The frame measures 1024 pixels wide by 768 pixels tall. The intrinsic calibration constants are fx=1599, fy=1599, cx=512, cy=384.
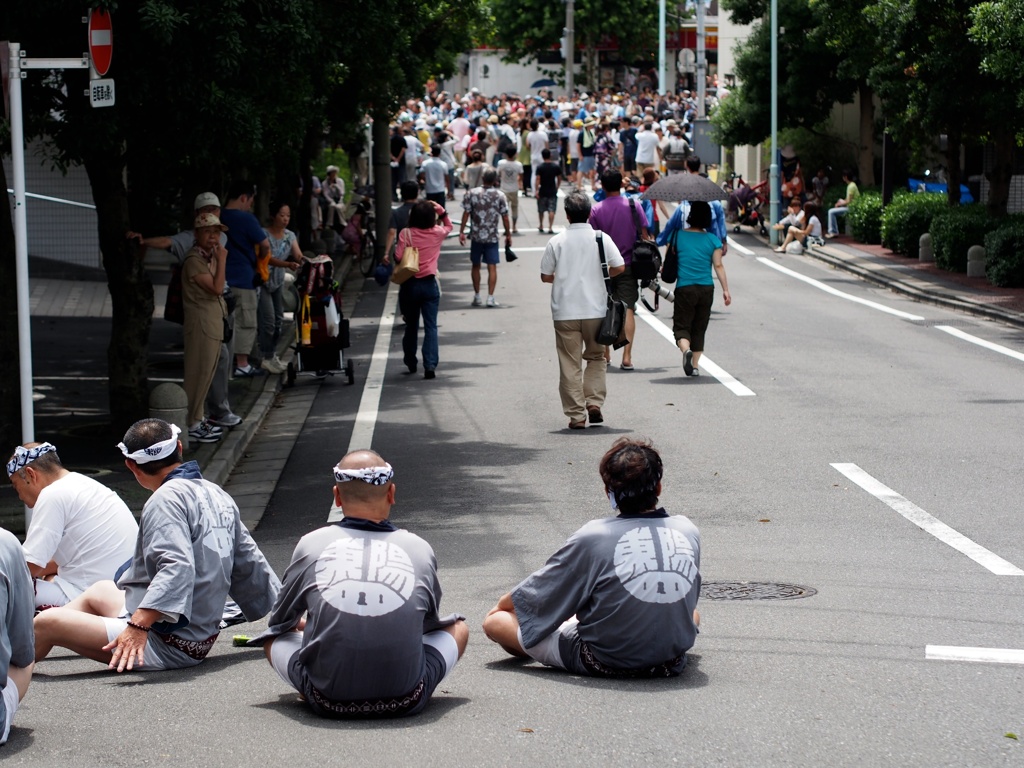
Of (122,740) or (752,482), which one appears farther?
(752,482)

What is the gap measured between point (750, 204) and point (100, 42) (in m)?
28.1

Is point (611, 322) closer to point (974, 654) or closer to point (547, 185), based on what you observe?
point (974, 654)

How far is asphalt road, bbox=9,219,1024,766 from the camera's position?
5.67m

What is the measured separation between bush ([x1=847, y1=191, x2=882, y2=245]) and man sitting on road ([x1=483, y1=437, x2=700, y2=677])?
2723cm

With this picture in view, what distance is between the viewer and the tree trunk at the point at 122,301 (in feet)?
43.0

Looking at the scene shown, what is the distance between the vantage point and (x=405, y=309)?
1655 cm

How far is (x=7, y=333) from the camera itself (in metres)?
11.7

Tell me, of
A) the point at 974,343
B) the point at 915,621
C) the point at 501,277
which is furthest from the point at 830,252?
the point at 915,621

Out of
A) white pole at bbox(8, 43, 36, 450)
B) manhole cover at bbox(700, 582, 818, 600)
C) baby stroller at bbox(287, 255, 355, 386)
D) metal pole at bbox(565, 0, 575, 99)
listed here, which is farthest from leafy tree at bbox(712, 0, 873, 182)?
metal pole at bbox(565, 0, 575, 99)

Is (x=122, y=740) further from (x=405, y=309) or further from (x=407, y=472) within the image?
(x=405, y=309)

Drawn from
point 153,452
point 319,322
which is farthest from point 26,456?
point 319,322

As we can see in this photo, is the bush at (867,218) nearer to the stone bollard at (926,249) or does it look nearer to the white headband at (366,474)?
the stone bollard at (926,249)

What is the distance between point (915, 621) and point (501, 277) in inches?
823

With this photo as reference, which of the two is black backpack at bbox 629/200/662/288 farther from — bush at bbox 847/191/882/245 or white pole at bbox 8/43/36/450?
bush at bbox 847/191/882/245
